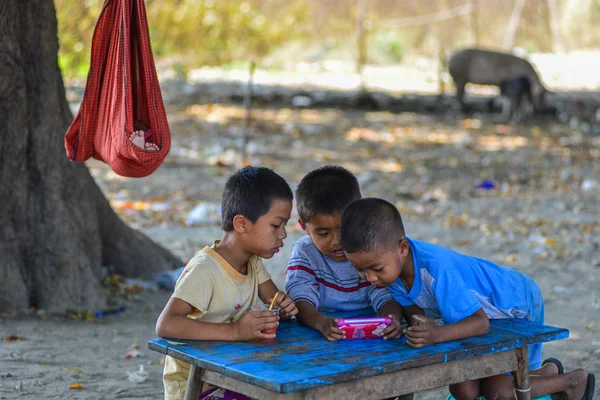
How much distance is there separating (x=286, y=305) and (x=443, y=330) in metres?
0.56

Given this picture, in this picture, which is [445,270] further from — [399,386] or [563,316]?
[563,316]

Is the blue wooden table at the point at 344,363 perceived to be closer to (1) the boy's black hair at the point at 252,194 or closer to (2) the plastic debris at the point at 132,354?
(1) the boy's black hair at the point at 252,194

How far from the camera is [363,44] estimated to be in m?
15.0

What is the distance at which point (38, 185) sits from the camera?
4.94 meters

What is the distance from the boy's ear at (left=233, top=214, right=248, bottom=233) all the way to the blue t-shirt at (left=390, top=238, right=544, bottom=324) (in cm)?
59

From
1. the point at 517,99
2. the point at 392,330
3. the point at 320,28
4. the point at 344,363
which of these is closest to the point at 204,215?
the point at 392,330

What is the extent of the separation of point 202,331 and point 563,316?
10.5ft

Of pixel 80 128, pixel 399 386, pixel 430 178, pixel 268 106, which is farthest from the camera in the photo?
pixel 268 106

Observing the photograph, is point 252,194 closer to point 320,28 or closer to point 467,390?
point 467,390

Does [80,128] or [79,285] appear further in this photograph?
[79,285]

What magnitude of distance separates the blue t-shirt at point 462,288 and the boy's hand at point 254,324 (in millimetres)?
583

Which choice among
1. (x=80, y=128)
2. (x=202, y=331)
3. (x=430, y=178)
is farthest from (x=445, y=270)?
(x=430, y=178)

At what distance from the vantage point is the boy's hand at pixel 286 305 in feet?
9.50

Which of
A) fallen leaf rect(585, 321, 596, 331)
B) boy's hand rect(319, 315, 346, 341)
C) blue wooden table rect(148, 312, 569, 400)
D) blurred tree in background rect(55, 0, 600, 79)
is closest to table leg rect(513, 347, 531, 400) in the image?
blue wooden table rect(148, 312, 569, 400)
